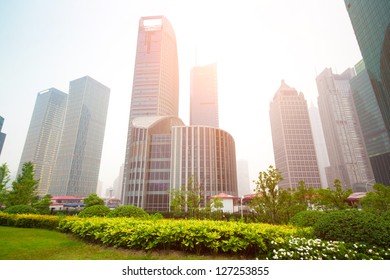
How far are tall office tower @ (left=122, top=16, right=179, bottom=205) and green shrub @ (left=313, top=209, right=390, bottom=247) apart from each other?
82.3m

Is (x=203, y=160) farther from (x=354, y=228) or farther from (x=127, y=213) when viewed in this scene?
(x=354, y=228)

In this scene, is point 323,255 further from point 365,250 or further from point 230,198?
point 230,198

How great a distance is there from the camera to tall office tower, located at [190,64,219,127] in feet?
520

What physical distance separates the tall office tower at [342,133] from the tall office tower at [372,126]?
32.2 meters

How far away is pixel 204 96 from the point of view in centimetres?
16362

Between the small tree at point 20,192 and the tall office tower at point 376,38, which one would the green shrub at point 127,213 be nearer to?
the small tree at point 20,192

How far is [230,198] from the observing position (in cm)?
2708

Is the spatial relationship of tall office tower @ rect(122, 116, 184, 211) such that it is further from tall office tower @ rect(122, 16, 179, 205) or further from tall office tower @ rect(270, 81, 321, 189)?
tall office tower @ rect(270, 81, 321, 189)

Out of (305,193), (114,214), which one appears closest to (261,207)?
(114,214)

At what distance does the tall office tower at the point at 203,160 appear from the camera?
5284 centimetres

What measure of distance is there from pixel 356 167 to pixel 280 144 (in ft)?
197

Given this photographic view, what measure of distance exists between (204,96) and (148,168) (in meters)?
121

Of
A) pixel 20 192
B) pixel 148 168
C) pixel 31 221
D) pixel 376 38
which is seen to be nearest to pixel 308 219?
pixel 31 221

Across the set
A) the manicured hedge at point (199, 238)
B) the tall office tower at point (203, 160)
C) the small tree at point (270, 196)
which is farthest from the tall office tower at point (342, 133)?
the manicured hedge at point (199, 238)
